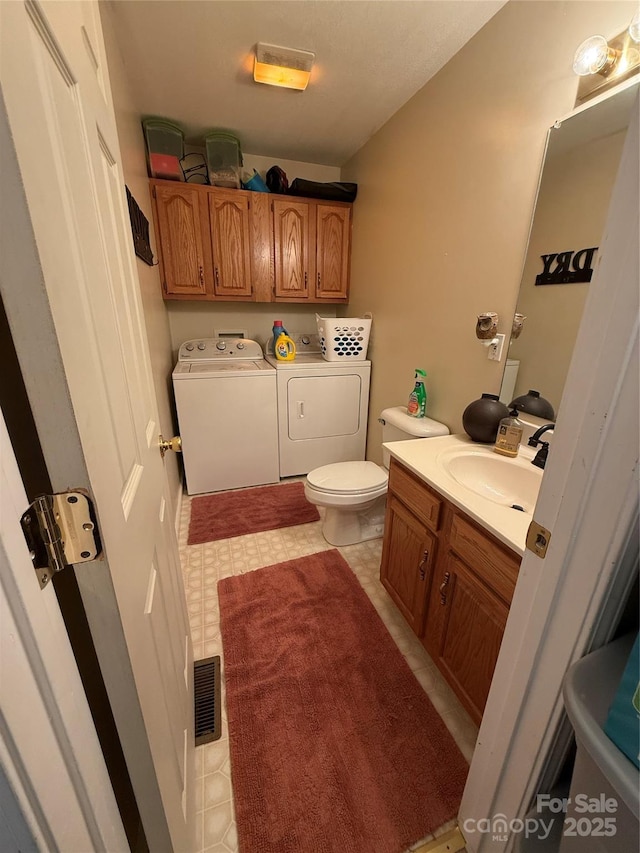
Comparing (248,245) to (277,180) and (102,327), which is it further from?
(102,327)

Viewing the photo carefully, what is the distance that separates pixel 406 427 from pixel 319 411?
983 mm

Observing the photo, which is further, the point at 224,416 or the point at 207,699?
the point at 224,416

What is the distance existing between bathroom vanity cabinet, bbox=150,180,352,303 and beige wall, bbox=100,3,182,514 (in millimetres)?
193

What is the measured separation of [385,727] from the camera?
1.19 meters

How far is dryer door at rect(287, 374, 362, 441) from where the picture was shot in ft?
8.73

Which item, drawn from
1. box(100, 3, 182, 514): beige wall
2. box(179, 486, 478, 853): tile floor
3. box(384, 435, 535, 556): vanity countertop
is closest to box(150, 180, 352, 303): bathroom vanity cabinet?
box(100, 3, 182, 514): beige wall

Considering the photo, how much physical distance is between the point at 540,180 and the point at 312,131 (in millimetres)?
1779

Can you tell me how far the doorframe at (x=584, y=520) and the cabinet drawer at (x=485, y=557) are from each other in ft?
0.80

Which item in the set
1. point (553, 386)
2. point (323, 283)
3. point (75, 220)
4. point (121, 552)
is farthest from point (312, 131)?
point (121, 552)

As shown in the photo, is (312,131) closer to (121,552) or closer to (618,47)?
(618,47)

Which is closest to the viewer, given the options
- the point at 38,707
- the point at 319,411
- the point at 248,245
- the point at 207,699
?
the point at 38,707

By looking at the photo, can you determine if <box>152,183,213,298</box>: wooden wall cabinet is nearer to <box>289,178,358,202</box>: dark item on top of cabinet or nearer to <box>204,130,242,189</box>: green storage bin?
<box>204,130,242,189</box>: green storage bin

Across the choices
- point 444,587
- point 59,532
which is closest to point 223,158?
point 59,532

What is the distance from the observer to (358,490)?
6.21ft
